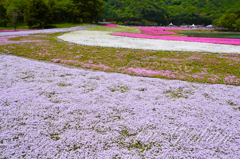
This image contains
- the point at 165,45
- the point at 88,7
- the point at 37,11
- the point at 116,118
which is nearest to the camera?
the point at 116,118

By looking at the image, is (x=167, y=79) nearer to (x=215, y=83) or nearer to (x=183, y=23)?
(x=215, y=83)

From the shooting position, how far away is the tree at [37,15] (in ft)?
178

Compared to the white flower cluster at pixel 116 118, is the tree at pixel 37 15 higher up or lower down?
higher up

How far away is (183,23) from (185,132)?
205 meters

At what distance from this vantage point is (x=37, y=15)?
55.6 metres

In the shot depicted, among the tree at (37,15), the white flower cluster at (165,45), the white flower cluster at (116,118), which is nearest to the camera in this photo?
the white flower cluster at (116,118)

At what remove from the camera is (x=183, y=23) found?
184m

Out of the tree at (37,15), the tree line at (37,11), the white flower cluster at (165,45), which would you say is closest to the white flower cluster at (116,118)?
the white flower cluster at (165,45)

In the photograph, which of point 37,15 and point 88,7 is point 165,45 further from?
point 88,7

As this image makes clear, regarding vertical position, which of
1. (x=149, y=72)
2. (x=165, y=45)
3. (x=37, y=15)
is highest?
(x=37, y=15)

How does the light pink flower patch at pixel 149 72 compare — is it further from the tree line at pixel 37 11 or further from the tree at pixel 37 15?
the tree at pixel 37 15

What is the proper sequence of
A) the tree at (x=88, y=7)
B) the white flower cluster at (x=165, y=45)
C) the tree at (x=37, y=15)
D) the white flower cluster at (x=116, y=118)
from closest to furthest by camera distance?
1. the white flower cluster at (x=116, y=118)
2. the white flower cluster at (x=165, y=45)
3. the tree at (x=37, y=15)
4. the tree at (x=88, y=7)

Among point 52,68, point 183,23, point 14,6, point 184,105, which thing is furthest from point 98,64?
point 183,23

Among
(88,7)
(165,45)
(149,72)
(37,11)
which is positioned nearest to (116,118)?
(149,72)
